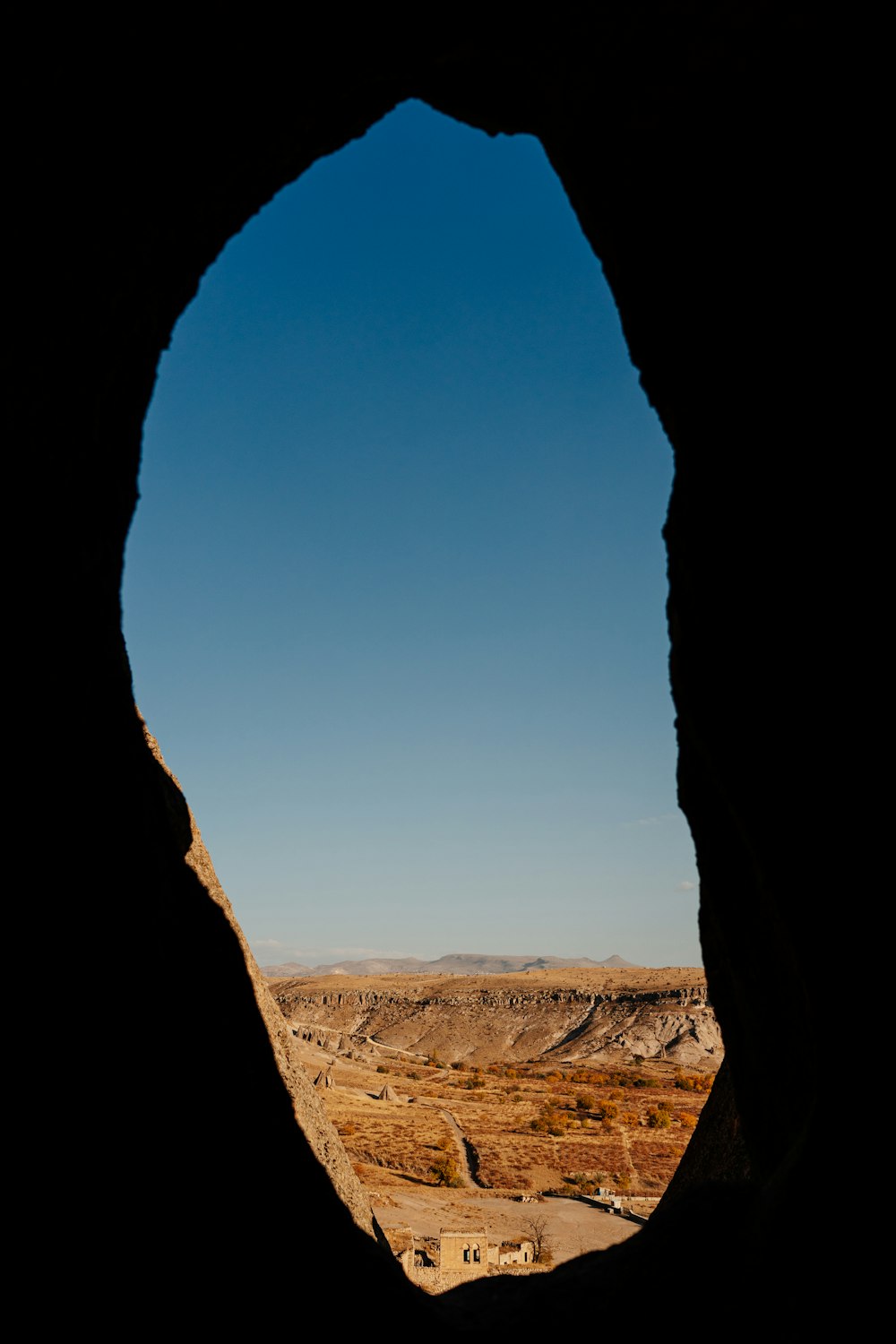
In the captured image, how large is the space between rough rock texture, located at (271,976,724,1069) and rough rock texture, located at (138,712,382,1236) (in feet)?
234

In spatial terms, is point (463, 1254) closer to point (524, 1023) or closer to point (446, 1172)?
point (446, 1172)

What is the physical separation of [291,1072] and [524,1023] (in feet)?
285

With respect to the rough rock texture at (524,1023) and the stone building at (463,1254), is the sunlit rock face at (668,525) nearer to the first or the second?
the stone building at (463,1254)

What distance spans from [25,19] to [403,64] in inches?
177

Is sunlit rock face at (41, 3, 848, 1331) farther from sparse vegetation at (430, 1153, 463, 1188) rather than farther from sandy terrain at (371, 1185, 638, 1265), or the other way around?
sparse vegetation at (430, 1153, 463, 1188)

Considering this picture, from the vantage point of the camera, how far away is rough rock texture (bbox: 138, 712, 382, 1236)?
1076 centimetres

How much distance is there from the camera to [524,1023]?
295ft

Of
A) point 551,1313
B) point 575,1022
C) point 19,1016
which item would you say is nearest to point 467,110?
point 19,1016

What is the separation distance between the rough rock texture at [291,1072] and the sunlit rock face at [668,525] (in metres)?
2.02

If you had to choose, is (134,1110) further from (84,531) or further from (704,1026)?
(704,1026)

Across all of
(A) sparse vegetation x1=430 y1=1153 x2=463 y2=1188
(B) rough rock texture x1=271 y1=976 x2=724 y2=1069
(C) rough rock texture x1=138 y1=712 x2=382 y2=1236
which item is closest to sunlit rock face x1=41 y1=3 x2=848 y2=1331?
(C) rough rock texture x1=138 y1=712 x2=382 y2=1236

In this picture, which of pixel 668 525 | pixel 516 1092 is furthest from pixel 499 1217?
pixel 516 1092

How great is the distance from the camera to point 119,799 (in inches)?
293

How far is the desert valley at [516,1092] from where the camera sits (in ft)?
100
